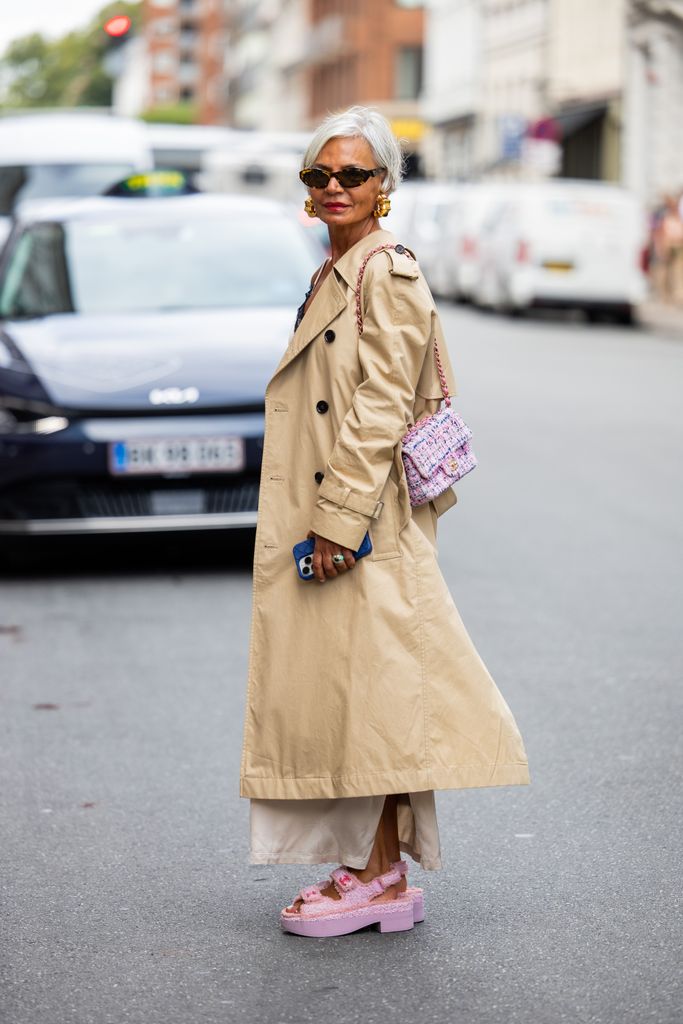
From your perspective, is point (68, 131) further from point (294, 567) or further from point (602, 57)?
point (602, 57)

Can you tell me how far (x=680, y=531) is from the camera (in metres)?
10.3

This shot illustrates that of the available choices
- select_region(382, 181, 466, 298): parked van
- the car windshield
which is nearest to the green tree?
select_region(382, 181, 466, 298): parked van

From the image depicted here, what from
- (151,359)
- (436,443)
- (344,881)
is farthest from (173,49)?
(344,881)

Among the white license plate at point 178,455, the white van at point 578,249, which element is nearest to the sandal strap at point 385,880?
the white license plate at point 178,455

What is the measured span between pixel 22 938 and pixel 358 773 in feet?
2.65

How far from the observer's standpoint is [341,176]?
4059mm

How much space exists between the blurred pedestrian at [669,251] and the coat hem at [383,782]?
28093 millimetres

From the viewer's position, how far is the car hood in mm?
8617

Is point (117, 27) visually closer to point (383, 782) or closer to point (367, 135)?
point (367, 135)

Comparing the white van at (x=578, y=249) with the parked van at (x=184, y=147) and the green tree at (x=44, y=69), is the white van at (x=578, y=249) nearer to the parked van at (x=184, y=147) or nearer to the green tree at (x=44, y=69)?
the parked van at (x=184, y=147)

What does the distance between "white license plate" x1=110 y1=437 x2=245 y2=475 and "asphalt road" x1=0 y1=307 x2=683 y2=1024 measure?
53 cm

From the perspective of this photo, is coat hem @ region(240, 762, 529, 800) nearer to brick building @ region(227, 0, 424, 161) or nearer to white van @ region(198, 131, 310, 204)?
white van @ region(198, 131, 310, 204)

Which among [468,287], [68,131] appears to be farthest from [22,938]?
[468,287]

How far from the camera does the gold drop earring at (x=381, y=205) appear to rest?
4125 mm
